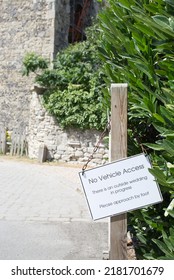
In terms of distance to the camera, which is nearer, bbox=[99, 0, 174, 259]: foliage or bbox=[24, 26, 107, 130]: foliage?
bbox=[99, 0, 174, 259]: foliage

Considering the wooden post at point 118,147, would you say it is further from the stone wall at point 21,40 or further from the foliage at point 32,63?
the stone wall at point 21,40

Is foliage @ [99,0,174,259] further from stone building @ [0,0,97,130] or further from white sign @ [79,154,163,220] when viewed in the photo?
stone building @ [0,0,97,130]

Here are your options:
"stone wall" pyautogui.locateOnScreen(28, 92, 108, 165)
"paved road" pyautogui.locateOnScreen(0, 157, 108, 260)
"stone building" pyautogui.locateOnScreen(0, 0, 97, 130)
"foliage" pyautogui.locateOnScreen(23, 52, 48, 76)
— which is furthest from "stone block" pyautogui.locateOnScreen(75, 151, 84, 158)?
"stone building" pyautogui.locateOnScreen(0, 0, 97, 130)

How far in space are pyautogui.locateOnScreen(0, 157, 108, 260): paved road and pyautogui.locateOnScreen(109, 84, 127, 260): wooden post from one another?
1.71 meters

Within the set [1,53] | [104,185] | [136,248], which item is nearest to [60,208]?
[136,248]

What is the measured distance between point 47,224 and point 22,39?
11334 millimetres

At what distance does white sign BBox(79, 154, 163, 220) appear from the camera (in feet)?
5.48

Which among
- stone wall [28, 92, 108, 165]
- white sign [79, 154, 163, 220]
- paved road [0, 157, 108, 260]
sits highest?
white sign [79, 154, 163, 220]

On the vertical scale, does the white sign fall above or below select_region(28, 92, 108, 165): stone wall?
above

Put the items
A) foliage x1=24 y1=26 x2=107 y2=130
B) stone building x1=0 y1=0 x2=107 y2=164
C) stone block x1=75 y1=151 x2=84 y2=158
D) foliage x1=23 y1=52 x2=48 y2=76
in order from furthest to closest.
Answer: stone building x1=0 y1=0 x2=107 y2=164, foliage x1=23 y1=52 x2=48 y2=76, stone block x1=75 y1=151 x2=84 y2=158, foliage x1=24 y1=26 x2=107 y2=130

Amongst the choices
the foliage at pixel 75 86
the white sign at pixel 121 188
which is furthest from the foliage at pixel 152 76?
the foliage at pixel 75 86

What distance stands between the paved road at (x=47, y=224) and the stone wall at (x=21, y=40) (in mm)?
7086

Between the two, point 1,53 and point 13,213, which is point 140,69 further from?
point 1,53

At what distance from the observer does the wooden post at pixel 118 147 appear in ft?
5.89
